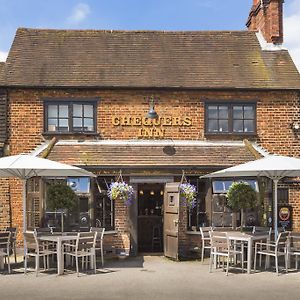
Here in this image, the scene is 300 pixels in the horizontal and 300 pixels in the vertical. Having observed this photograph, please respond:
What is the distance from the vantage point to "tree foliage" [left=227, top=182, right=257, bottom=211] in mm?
13875

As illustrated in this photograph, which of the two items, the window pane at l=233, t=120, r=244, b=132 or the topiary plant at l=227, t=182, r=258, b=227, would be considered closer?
the topiary plant at l=227, t=182, r=258, b=227

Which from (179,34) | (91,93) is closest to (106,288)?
(91,93)

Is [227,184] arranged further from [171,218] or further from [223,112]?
[223,112]

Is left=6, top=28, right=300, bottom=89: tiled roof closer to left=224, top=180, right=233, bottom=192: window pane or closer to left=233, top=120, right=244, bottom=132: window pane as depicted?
left=233, top=120, right=244, bottom=132: window pane

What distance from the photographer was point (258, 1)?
18.5 meters

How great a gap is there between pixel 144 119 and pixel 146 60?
2223mm

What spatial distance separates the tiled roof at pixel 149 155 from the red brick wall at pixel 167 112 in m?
0.49

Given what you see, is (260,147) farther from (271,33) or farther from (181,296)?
(181,296)

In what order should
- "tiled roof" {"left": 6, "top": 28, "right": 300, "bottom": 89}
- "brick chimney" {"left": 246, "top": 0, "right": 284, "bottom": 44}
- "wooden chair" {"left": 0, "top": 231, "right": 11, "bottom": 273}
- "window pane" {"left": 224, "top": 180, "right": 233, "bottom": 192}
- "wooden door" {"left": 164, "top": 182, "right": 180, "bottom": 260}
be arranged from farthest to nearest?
"brick chimney" {"left": 246, "top": 0, "right": 284, "bottom": 44}
"tiled roof" {"left": 6, "top": 28, "right": 300, "bottom": 89}
"window pane" {"left": 224, "top": 180, "right": 233, "bottom": 192}
"wooden door" {"left": 164, "top": 182, "right": 180, "bottom": 260}
"wooden chair" {"left": 0, "top": 231, "right": 11, "bottom": 273}

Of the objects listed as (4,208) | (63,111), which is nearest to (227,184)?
(63,111)

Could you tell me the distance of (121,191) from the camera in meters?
13.8

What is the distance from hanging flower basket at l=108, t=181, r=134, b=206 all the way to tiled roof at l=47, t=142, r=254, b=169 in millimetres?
620

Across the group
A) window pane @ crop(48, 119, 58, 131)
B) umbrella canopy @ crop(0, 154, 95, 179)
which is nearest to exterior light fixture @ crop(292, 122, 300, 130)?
umbrella canopy @ crop(0, 154, 95, 179)

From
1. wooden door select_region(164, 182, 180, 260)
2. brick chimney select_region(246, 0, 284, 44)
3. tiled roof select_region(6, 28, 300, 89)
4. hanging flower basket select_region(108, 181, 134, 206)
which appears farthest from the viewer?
brick chimney select_region(246, 0, 284, 44)
